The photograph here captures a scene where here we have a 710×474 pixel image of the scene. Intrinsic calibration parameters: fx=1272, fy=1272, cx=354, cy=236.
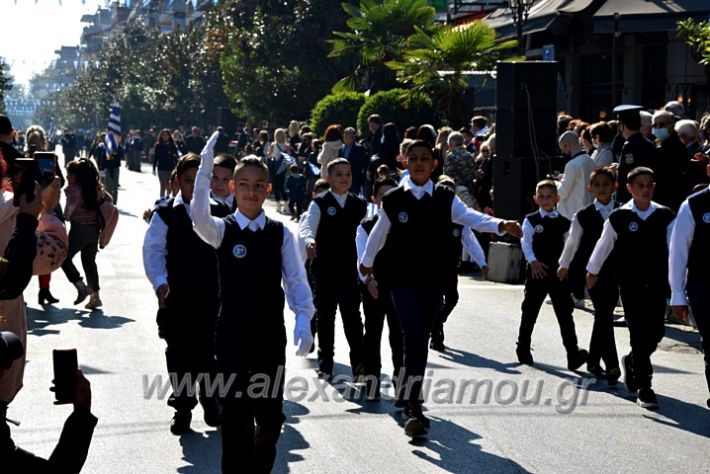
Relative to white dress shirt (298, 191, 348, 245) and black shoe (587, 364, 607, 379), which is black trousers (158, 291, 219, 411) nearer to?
white dress shirt (298, 191, 348, 245)

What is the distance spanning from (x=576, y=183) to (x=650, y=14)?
10.4 meters

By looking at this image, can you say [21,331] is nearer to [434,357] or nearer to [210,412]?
[210,412]

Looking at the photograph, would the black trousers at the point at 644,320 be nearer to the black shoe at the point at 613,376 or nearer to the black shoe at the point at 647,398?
the black shoe at the point at 647,398

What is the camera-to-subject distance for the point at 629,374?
9.49 meters

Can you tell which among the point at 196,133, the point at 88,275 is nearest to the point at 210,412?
the point at 88,275

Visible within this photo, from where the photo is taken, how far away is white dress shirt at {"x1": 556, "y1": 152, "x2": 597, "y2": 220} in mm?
14844

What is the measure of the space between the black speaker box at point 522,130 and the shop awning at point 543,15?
26.6ft

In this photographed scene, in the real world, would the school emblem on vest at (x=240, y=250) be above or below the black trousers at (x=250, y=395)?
above

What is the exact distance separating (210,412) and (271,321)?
2056 millimetres

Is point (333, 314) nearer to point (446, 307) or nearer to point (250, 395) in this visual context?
point (446, 307)

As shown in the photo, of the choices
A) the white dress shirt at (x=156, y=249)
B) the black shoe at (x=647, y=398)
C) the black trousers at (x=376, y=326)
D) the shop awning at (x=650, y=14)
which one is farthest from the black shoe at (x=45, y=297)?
the shop awning at (x=650, y=14)

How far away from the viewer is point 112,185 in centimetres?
2997

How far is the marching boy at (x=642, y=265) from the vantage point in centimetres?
916

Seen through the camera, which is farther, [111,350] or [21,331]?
[111,350]
